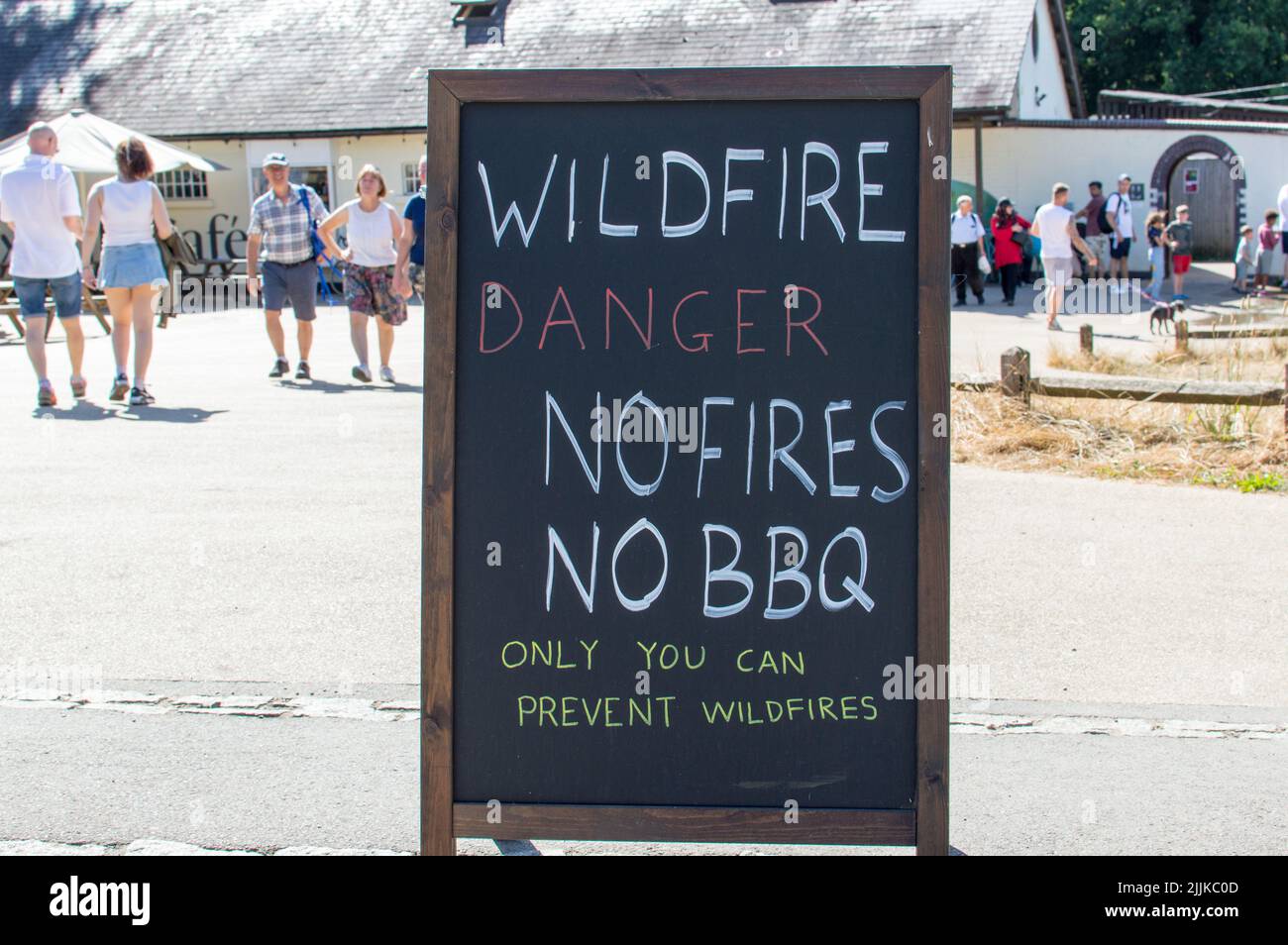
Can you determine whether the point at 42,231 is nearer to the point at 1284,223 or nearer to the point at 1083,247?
the point at 1083,247

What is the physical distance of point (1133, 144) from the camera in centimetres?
2969

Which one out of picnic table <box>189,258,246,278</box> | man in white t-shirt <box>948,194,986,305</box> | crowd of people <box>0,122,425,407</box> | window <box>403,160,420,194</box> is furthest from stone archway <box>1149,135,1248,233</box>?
crowd of people <box>0,122,425,407</box>

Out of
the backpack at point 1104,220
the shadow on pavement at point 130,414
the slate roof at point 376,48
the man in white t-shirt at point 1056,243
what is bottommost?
the shadow on pavement at point 130,414

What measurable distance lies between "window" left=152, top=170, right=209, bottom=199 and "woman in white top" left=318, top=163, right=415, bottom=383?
851 inches

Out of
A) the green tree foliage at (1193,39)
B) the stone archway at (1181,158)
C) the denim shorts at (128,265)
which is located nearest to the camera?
the denim shorts at (128,265)

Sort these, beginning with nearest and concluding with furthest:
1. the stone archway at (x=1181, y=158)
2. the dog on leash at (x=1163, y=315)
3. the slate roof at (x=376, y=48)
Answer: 1. the dog on leash at (x=1163, y=315)
2. the slate roof at (x=376, y=48)
3. the stone archway at (x=1181, y=158)

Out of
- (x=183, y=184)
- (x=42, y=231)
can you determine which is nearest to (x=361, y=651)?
(x=42, y=231)

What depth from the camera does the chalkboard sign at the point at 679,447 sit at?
3.70 m

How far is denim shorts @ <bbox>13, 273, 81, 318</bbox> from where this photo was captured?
11.0 metres

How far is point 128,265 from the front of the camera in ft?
36.0

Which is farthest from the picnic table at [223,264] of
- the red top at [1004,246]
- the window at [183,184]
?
the red top at [1004,246]

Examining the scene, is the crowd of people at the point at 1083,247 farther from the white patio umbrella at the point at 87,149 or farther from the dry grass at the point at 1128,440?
the white patio umbrella at the point at 87,149

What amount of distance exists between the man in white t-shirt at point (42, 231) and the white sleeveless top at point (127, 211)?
0.22 metres
